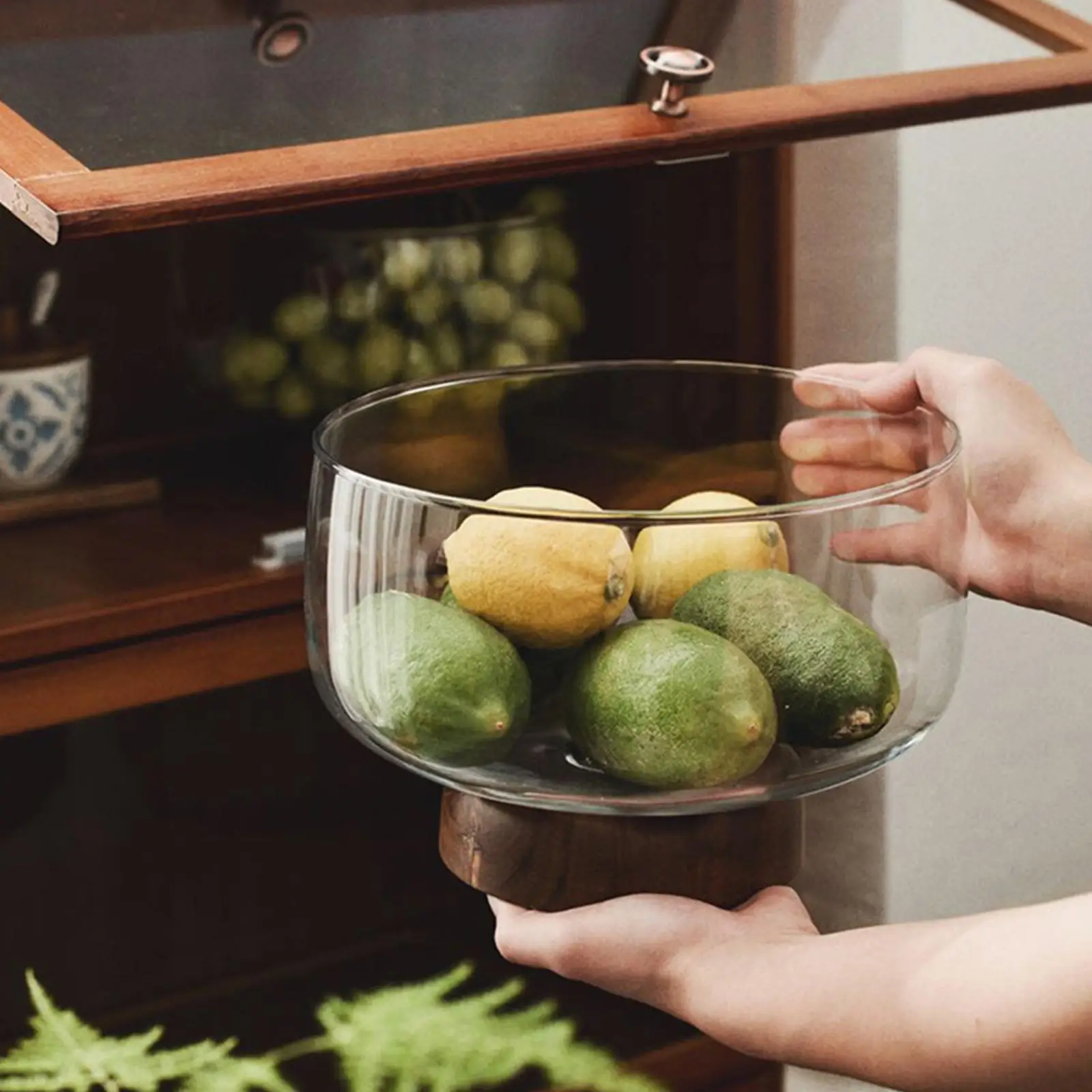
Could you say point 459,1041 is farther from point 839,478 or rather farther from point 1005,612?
point 839,478

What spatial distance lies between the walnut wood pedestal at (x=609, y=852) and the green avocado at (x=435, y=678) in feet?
0.22

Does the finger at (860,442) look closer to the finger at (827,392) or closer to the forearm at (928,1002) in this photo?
the finger at (827,392)

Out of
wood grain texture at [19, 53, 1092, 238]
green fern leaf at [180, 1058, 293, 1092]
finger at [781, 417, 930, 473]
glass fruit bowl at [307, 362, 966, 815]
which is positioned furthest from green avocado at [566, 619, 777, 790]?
green fern leaf at [180, 1058, 293, 1092]

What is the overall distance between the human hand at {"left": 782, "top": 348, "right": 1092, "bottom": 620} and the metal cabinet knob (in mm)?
164

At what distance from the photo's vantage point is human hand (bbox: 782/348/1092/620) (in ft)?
2.55

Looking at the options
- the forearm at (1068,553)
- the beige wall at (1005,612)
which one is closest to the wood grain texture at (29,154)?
the forearm at (1068,553)

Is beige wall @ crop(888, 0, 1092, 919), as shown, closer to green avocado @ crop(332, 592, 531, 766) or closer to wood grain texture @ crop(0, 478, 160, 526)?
wood grain texture @ crop(0, 478, 160, 526)

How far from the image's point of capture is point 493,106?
99 centimetres

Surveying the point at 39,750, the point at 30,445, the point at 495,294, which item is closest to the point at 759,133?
the point at 495,294

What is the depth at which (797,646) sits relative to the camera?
0.60m

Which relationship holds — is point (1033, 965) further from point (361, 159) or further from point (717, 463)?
point (361, 159)

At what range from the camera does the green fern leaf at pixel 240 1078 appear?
4.26 ft

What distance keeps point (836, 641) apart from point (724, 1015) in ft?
0.54

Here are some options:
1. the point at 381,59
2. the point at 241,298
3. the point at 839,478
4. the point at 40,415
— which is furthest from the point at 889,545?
the point at 241,298
